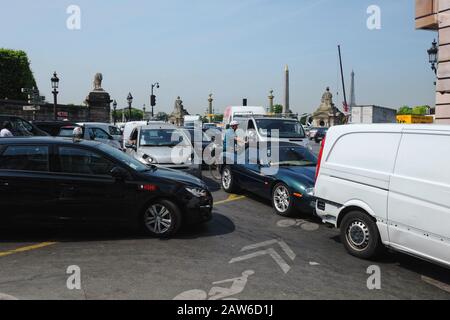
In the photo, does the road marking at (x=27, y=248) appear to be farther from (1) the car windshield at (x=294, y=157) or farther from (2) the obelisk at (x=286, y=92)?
(2) the obelisk at (x=286, y=92)

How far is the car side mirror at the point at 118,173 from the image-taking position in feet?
19.7

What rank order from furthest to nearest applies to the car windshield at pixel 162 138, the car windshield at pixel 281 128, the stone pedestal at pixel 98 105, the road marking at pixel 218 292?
the stone pedestal at pixel 98 105
the car windshield at pixel 281 128
the car windshield at pixel 162 138
the road marking at pixel 218 292

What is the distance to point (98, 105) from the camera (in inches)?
1457

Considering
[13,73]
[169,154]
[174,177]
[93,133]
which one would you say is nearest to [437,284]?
[174,177]

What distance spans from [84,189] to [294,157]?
15.6 feet

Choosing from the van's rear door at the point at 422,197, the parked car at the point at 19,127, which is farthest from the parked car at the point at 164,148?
the van's rear door at the point at 422,197

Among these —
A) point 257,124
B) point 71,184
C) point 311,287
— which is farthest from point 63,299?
point 257,124

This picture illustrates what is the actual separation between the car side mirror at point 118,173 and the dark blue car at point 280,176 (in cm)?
319

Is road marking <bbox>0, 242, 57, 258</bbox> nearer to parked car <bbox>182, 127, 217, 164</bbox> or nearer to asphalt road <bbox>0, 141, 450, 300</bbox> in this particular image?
asphalt road <bbox>0, 141, 450, 300</bbox>

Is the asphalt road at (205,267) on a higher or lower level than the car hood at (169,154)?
lower

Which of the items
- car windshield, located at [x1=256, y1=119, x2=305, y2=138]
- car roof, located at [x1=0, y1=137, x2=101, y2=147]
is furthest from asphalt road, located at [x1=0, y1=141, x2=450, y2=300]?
car windshield, located at [x1=256, y1=119, x2=305, y2=138]

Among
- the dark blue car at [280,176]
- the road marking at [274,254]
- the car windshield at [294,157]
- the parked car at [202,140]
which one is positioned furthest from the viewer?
the parked car at [202,140]
